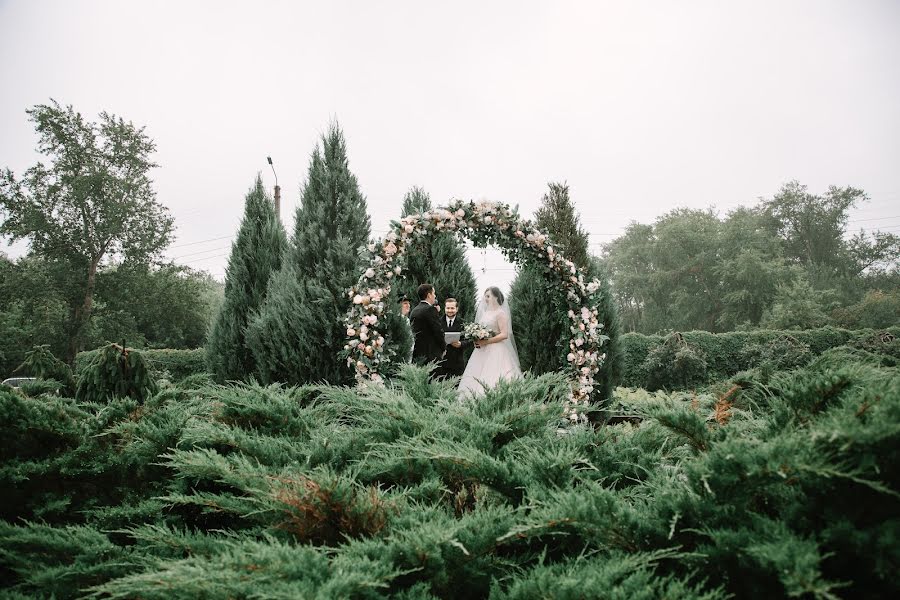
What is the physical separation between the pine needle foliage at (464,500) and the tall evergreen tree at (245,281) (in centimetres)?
629

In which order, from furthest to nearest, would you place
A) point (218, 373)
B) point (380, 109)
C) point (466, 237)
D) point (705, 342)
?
1. point (380, 109)
2. point (705, 342)
3. point (218, 373)
4. point (466, 237)

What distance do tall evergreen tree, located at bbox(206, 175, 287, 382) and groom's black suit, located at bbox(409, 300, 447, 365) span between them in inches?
115

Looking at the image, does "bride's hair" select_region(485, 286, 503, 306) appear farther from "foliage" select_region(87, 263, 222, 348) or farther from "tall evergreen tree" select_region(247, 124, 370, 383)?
"foliage" select_region(87, 263, 222, 348)

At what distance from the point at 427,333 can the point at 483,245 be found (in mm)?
1700

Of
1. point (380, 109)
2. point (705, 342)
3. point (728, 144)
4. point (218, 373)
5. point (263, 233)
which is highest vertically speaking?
point (728, 144)

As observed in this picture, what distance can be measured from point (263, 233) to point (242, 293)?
116 centimetres

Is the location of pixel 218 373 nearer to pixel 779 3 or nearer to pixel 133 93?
pixel 133 93

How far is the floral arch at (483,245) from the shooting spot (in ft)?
21.6

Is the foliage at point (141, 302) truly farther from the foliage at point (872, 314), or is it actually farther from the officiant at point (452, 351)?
the foliage at point (872, 314)

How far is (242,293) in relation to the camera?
338 inches

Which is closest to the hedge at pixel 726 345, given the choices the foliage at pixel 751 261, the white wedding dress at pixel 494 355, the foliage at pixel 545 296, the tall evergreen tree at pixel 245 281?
the foliage at pixel 545 296

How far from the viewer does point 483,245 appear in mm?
7605

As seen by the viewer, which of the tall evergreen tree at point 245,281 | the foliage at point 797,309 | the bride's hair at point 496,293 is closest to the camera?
Result: the bride's hair at point 496,293

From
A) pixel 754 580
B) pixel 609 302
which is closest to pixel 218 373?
pixel 609 302
